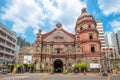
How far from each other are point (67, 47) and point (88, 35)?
847cm

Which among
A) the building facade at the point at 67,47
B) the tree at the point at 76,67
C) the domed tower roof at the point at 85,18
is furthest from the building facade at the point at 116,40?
the tree at the point at 76,67

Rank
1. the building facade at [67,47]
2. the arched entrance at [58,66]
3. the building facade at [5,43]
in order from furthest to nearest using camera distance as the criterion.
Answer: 1. the building facade at [5,43]
2. the arched entrance at [58,66]
3. the building facade at [67,47]

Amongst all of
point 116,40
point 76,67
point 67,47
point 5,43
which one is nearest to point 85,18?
point 67,47

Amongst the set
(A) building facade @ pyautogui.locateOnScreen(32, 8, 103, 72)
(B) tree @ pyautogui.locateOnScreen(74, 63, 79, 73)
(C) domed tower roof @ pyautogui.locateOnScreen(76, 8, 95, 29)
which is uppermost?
(C) domed tower roof @ pyautogui.locateOnScreen(76, 8, 95, 29)

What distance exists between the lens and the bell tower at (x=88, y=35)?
43.5 metres

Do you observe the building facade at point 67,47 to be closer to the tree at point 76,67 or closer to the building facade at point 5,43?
the tree at point 76,67

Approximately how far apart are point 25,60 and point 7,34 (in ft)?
65.9

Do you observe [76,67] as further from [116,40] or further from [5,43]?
[116,40]

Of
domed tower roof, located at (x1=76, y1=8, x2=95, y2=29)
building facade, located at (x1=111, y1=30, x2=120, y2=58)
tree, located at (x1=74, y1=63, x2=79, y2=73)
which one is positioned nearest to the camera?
tree, located at (x1=74, y1=63, x2=79, y2=73)

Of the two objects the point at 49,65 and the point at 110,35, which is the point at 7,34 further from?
the point at 110,35

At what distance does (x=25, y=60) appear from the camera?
1640 inches

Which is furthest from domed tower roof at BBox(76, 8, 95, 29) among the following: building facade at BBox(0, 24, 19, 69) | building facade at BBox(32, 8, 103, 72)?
building facade at BBox(0, 24, 19, 69)

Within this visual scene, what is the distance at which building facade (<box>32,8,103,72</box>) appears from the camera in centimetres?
4234

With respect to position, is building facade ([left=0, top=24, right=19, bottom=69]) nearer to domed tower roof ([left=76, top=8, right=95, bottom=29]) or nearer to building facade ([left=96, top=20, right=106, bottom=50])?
domed tower roof ([left=76, top=8, right=95, bottom=29])
